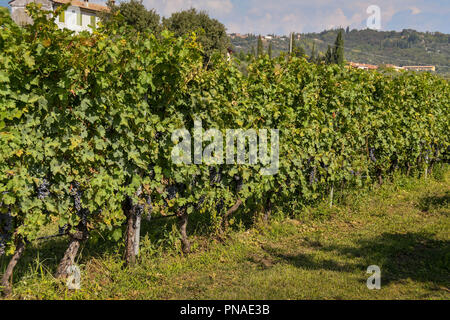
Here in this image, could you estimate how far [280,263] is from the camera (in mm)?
5031

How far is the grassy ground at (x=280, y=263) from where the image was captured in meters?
4.17

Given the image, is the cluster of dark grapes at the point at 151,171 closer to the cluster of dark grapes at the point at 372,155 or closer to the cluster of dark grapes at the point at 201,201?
the cluster of dark grapes at the point at 201,201

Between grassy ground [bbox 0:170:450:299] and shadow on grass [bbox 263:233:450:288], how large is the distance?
13 mm

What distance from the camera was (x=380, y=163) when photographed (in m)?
8.35

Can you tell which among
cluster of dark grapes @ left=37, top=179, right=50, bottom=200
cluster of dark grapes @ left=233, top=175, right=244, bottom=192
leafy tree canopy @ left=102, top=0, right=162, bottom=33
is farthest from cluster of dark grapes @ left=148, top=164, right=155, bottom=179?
leafy tree canopy @ left=102, top=0, right=162, bottom=33

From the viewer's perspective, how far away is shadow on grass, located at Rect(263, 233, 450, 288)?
4.71 m

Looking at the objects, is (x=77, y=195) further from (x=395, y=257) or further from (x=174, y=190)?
(x=395, y=257)

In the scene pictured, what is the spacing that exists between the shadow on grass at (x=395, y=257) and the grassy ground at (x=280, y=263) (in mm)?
13

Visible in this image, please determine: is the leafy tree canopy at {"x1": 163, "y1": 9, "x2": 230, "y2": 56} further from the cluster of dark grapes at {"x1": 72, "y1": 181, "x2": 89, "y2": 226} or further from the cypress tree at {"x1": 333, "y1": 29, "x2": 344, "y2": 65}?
the cypress tree at {"x1": 333, "y1": 29, "x2": 344, "y2": 65}

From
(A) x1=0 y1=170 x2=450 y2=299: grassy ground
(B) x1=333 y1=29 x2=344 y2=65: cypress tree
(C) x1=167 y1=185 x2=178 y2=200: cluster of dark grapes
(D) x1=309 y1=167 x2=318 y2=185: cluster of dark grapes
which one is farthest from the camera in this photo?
(B) x1=333 y1=29 x2=344 y2=65: cypress tree

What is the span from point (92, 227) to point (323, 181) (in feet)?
14.0

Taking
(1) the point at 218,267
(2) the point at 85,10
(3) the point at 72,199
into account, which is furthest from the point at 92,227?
(2) the point at 85,10

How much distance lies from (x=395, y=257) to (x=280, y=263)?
1.61 metres
